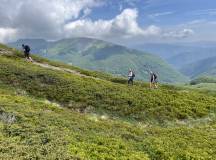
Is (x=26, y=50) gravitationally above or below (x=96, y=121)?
above

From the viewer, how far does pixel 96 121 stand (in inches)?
1615

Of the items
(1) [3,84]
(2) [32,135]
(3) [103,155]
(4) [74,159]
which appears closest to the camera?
(4) [74,159]

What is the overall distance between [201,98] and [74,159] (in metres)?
43.0

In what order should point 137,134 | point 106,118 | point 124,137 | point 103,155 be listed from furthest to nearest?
point 106,118, point 137,134, point 124,137, point 103,155

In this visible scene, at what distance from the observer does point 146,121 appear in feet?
155

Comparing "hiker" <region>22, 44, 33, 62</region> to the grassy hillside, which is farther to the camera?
"hiker" <region>22, 44, 33, 62</region>

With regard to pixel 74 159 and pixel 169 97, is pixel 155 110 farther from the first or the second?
pixel 74 159

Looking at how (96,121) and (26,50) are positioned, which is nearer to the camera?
(96,121)

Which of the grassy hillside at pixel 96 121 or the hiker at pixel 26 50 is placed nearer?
the grassy hillside at pixel 96 121

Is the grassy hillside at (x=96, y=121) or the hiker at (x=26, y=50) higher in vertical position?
the hiker at (x=26, y=50)

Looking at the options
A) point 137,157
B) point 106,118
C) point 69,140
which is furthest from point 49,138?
point 106,118

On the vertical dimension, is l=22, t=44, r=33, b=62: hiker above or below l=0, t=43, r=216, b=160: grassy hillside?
above

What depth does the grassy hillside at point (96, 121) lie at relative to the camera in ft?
88.1

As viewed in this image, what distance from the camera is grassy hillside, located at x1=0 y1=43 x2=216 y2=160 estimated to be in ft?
88.1
